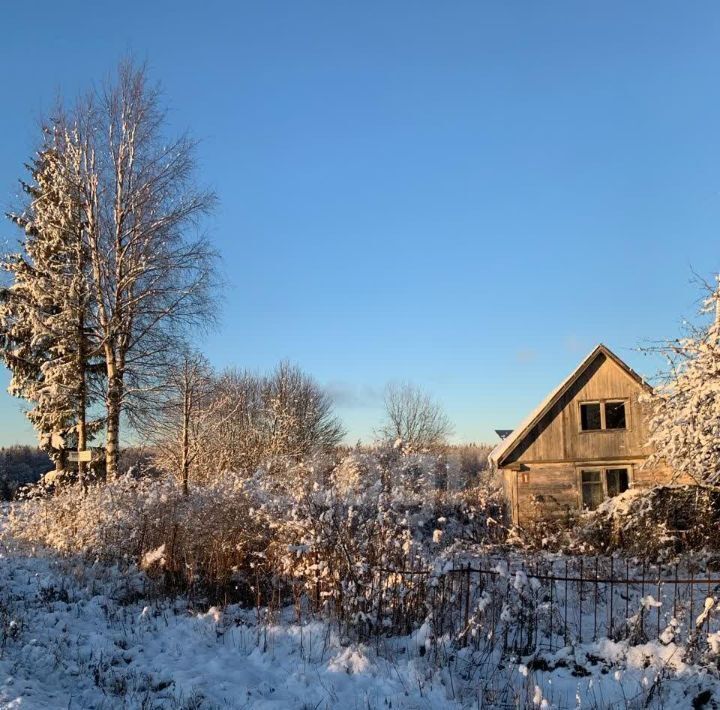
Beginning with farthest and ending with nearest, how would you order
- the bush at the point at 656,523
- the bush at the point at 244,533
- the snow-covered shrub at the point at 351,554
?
1. the bush at the point at 656,523
2. the bush at the point at 244,533
3. the snow-covered shrub at the point at 351,554

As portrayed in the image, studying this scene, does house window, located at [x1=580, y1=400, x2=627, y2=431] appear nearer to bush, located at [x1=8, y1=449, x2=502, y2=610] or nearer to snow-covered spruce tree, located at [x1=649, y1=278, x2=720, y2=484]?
snow-covered spruce tree, located at [x1=649, y1=278, x2=720, y2=484]

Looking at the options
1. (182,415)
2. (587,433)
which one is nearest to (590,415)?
(587,433)

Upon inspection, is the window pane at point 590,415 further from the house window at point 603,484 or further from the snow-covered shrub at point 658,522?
the snow-covered shrub at point 658,522

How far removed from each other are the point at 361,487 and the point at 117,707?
734 centimetres

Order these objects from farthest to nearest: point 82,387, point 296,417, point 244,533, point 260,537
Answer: point 296,417, point 82,387, point 244,533, point 260,537

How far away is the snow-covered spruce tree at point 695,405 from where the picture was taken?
12477 mm

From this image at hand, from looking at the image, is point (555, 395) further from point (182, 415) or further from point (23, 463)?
point (23, 463)

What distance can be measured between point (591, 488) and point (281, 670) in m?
18.6

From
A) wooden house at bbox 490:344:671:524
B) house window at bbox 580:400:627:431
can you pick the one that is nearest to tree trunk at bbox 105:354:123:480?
wooden house at bbox 490:344:671:524

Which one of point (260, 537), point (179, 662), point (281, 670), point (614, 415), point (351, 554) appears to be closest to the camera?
point (281, 670)

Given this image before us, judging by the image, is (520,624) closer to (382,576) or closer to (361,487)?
(382,576)

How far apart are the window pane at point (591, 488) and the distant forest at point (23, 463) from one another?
3662 cm

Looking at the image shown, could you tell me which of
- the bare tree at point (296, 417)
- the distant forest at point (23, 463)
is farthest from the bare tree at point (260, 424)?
the distant forest at point (23, 463)

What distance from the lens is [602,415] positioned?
76.0ft
